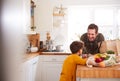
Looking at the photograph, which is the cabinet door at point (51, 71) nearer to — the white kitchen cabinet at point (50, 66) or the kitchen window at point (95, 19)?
the white kitchen cabinet at point (50, 66)

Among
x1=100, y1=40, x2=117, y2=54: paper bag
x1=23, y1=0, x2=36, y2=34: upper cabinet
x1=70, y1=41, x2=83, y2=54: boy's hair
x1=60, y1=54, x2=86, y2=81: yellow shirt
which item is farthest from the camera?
x1=100, y1=40, x2=117, y2=54: paper bag

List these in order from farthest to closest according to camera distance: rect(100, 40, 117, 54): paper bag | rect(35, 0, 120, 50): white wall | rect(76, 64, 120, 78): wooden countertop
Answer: rect(35, 0, 120, 50): white wall
rect(100, 40, 117, 54): paper bag
rect(76, 64, 120, 78): wooden countertop

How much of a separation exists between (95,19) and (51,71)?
142 cm

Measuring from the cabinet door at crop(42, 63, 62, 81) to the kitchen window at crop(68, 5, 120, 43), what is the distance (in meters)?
0.82

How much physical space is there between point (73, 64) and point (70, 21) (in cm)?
212

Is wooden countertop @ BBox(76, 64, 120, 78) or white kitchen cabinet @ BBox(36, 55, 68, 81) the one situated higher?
wooden countertop @ BBox(76, 64, 120, 78)

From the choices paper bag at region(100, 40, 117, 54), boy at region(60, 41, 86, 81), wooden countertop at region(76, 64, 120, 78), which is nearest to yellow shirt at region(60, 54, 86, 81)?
boy at region(60, 41, 86, 81)

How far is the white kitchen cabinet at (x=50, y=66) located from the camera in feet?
11.4

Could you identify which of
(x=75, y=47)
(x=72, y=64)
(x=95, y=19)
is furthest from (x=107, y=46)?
(x=95, y=19)

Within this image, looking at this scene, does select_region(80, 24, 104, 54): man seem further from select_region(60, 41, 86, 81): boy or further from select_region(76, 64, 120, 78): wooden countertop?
select_region(76, 64, 120, 78): wooden countertop

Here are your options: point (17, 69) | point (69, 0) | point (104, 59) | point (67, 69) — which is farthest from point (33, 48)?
point (17, 69)

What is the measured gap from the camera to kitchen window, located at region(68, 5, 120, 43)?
4.05 m

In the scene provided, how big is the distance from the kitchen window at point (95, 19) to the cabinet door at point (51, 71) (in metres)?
0.82

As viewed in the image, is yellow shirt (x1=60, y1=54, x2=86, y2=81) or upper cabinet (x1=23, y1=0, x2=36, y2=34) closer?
upper cabinet (x1=23, y1=0, x2=36, y2=34)
